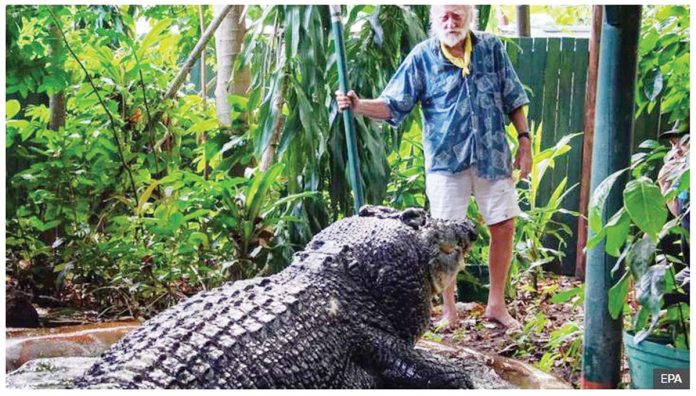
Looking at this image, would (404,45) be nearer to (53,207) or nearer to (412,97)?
(412,97)

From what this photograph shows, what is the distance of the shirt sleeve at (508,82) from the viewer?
9.17 ft

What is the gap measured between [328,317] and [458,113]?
1033 mm

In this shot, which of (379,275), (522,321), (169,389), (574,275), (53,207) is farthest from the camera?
(574,275)

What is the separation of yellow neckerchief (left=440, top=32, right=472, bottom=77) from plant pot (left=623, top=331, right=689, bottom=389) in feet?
3.36

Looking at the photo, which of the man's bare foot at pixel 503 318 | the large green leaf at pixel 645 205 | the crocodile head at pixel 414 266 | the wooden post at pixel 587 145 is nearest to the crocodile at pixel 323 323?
the crocodile head at pixel 414 266

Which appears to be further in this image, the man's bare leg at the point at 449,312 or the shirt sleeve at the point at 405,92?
the man's bare leg at the point at 449,312

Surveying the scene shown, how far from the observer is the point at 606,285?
214cm

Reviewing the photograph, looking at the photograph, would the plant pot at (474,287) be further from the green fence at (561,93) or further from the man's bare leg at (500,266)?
the green fence at (561,93)

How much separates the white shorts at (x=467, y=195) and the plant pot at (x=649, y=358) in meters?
0.85

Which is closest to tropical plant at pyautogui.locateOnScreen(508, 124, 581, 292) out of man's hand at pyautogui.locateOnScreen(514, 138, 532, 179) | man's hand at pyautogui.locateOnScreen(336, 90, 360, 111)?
man's hand at pyautogui.locateOnScreen(514, 138, 532, 179)

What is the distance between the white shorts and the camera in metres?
2.82

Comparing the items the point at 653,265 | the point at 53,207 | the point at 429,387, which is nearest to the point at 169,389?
the point at 429,387

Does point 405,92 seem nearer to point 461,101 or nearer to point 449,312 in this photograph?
point 461,101

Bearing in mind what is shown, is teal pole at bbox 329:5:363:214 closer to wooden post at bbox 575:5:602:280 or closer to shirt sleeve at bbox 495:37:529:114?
shirt sleeve at bbox 495:37:529:114
